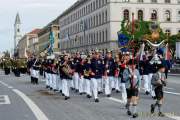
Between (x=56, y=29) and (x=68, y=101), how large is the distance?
458 ft

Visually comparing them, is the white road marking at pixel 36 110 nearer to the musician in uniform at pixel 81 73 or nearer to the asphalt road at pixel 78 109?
the asphalt road at pixel 78 109

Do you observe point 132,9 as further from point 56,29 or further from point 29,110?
point 29,110

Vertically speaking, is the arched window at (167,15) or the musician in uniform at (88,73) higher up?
the arched window at (167,15)

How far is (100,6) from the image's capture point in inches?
4011

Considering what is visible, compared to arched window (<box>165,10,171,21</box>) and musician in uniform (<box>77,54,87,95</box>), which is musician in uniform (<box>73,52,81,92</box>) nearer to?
musician in uniform (<box>77,54,87,95</box>)

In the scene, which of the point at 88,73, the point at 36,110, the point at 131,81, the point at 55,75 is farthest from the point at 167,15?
the point at 131,81

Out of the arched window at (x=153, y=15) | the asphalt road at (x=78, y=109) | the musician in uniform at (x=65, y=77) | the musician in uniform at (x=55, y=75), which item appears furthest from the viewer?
the arched window at (x=153, y=15)

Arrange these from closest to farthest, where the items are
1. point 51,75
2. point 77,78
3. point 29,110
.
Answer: point 29,110 → point 77,78 → point 51,75

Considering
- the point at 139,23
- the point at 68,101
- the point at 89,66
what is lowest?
the point at 68,101

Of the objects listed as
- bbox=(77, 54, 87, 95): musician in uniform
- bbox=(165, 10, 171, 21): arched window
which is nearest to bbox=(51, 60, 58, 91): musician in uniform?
bbox=(77, 54, 87, 95): musician in uniform

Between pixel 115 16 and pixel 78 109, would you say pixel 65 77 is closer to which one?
pixel 78 109

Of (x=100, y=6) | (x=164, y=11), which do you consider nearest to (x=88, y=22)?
(x=100, y=6)

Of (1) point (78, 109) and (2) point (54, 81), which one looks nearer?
(1) point (78, 109)

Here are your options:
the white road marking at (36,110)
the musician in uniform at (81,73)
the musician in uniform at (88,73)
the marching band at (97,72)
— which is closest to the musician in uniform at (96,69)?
the marching band at (97,72)
